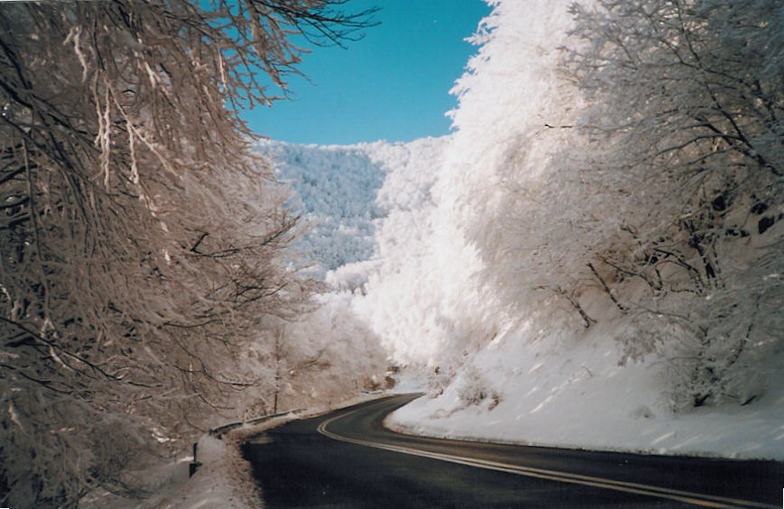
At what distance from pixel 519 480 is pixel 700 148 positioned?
21.3 ft

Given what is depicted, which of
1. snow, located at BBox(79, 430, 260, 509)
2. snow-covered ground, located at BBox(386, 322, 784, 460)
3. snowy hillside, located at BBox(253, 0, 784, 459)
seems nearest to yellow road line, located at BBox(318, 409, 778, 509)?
snow-covered ground, located at BBox(386, 322, 784, 460)

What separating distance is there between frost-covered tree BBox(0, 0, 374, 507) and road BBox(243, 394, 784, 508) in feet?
9.26

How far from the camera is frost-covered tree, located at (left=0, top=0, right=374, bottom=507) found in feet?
10.3

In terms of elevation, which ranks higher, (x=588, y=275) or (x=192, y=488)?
(x=588, y=275)

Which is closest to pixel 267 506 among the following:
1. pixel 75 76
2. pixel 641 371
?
pixel 75 76

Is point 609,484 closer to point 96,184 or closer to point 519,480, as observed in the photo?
point 519,480

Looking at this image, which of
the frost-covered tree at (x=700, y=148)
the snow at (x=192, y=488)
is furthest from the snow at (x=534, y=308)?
the frost-covered tree at (x=700, y=148)

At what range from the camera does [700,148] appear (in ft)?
27.0

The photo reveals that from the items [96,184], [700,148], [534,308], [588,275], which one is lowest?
[534,308]

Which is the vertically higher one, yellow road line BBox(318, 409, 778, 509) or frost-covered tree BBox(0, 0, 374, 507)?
frost-covered tree BBox(0, 0, 374, 507)

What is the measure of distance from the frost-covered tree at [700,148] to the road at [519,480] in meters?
2.00

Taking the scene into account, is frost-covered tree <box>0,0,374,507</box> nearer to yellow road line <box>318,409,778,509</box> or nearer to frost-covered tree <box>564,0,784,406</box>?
yellow road line <box>318,409,778,509</box>

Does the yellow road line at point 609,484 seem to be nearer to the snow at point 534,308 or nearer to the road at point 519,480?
the road at point 519,480

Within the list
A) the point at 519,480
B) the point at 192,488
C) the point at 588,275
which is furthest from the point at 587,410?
the point at 192,488
